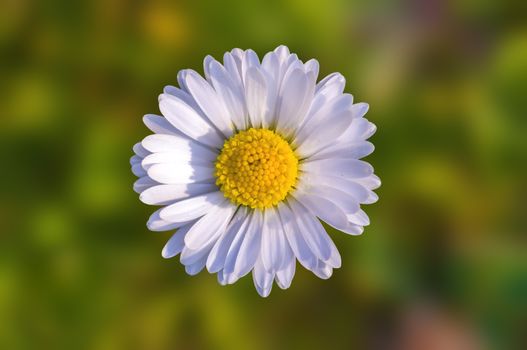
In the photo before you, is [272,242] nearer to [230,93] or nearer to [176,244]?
[176,244]

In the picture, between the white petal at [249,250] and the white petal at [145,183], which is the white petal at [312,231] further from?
the white petal at [145,183]

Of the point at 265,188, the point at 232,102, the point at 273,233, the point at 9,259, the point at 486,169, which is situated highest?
the point at 486,169

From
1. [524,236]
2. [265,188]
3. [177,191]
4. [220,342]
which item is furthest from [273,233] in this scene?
[524,236]

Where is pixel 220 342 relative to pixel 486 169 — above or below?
below

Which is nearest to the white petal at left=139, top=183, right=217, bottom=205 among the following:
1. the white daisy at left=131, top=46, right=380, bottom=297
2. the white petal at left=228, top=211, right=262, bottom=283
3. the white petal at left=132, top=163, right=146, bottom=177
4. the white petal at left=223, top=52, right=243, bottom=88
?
the white daisy at left=131, top=46, right=380, bottom=297

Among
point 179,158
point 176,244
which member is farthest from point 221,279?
point 179,158

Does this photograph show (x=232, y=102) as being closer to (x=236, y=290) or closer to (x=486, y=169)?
(x=236, y=290)
